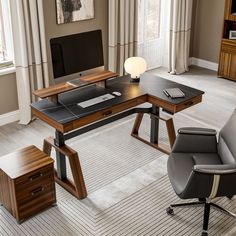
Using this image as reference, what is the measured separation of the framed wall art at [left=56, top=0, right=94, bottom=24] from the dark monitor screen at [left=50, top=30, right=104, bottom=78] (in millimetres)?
1260

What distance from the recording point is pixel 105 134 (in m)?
4.52

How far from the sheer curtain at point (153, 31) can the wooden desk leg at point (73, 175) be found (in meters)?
3.03

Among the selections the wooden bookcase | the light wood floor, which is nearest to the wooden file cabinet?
the light wood floor

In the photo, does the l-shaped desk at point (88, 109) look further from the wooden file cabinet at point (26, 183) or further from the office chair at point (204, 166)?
the office chair at point (204, 166)

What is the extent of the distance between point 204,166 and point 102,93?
52.6 inches

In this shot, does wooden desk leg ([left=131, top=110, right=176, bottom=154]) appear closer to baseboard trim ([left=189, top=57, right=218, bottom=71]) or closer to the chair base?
the chair base

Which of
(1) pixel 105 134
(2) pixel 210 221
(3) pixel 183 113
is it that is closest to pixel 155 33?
(3) pixel 183 113

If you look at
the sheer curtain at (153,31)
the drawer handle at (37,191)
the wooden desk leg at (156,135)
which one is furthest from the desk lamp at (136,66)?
the sheer curtain at (153,31)

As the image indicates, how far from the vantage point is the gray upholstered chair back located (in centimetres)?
306

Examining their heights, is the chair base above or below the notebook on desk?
below

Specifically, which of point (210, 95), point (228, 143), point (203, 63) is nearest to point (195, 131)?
point (228, 143)

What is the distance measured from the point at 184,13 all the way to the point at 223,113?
1.86 metres

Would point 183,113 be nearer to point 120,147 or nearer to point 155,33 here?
point 120,147

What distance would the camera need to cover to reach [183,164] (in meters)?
3.13
